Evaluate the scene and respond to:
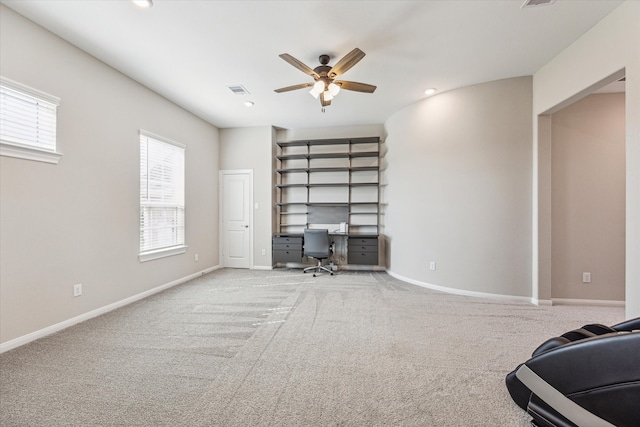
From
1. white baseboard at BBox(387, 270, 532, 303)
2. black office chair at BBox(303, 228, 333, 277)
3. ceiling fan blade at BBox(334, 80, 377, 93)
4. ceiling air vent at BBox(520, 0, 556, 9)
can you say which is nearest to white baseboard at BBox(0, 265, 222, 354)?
black office chair at BBox(303, 228, 333, 277)

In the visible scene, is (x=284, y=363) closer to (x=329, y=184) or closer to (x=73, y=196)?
(x=73, y=196)

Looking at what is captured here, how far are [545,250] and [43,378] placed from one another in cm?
501

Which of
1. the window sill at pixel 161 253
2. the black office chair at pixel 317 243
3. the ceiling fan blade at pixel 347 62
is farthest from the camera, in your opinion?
the black office chair at pixel 317 243

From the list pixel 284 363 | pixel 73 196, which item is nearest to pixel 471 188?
pixel 284 363

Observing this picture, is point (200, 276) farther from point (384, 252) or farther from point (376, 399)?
point (376, 399)

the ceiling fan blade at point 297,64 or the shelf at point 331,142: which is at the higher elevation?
the ceiling fan blade at point 297,64

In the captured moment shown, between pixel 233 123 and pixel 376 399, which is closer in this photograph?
pixel 376 399

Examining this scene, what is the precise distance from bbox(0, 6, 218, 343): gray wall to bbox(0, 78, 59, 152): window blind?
0.09 m

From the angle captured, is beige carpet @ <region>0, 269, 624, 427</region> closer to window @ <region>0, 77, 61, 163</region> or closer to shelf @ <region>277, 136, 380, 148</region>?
window @ <region>0, 77, 61, 163</region>

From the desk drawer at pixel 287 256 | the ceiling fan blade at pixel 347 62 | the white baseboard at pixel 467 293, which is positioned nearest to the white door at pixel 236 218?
the desk drawer at pixel 287 256

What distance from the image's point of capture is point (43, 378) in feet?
5.76

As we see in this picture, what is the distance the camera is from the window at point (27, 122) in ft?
6.89

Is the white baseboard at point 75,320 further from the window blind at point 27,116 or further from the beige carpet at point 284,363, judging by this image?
the window blind at point 27,116

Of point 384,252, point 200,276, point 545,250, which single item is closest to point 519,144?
point 545,250
